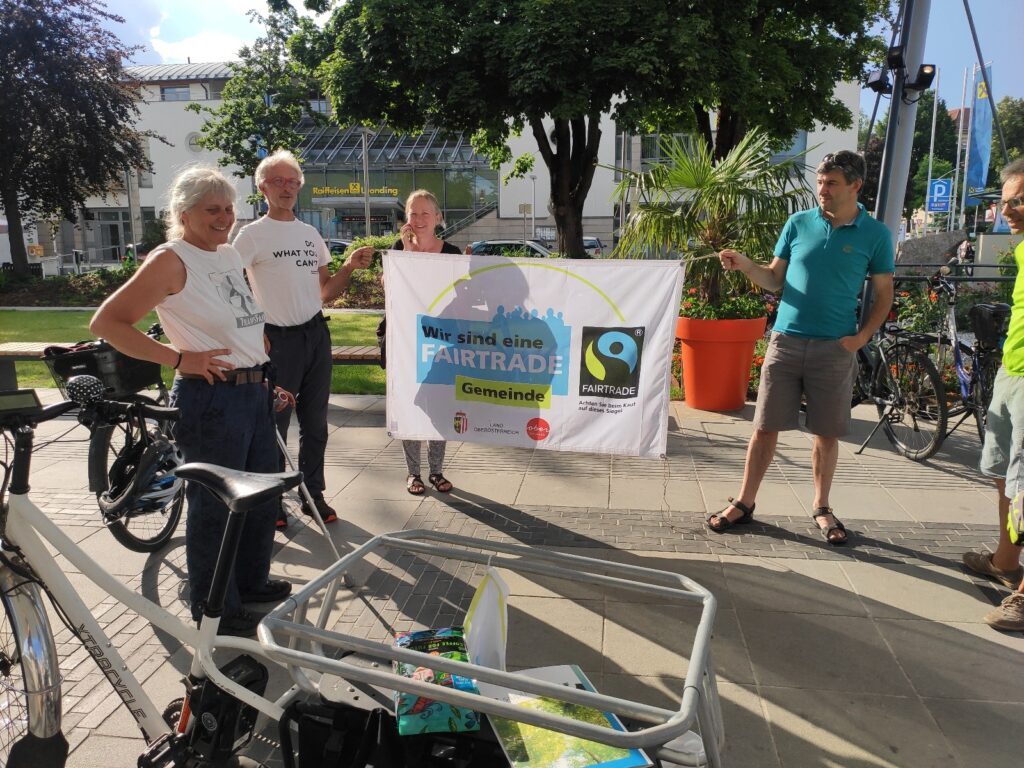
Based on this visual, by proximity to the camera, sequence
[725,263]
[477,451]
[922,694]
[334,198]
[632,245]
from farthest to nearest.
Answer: [334,198] < [632,245] < [477,451] < [725,263] < [922,694]

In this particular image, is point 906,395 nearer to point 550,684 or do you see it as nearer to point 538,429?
point 538,429

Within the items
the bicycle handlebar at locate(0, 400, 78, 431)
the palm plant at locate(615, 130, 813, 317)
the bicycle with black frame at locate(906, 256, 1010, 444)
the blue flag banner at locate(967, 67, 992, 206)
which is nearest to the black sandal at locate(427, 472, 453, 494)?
the bicycle handlebar at locate(0, 400, 78, 431)

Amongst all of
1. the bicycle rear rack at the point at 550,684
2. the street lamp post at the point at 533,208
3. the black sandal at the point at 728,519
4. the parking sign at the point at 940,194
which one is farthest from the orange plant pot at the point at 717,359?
the street lamp post at the point at 533,208

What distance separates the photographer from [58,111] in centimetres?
2394

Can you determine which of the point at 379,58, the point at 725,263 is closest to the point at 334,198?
the point at 379,58

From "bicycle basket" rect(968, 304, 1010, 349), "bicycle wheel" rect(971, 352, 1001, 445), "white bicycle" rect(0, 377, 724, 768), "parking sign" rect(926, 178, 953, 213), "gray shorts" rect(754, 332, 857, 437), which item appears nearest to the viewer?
"white bicycle" rect(0, 377, 724, 768)

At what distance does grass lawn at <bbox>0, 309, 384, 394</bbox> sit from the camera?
27.6 feet

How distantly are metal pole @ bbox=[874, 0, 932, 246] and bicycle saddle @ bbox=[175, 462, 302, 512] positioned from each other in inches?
253

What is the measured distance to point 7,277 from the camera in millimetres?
22156

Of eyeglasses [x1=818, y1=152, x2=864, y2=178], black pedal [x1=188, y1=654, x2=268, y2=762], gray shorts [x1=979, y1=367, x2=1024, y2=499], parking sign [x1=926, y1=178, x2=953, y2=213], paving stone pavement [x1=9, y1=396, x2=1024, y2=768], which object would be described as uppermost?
parking sign [x1=926, y1=178, x2=953, y2=213]

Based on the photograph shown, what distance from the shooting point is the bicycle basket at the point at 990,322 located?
Result: 4852 millimetres

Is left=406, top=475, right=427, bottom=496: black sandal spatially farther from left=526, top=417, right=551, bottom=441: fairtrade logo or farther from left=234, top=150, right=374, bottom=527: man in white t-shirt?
left=526, top=417, right=551, bottom=441: fairtrade logo

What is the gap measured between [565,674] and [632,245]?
5.81 m

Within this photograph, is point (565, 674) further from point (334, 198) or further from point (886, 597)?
point (334, 198)
